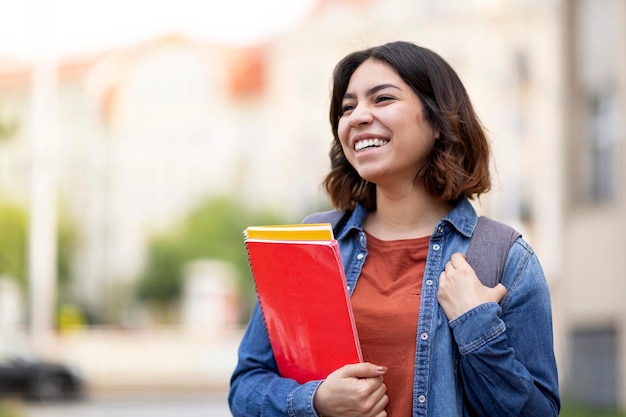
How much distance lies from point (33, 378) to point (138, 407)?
196cm

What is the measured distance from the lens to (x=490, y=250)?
96.2 inches

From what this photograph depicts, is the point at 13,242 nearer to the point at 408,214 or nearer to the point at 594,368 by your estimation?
the point at 594,368

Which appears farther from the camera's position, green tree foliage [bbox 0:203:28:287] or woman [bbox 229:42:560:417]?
green tree foliage [bbox 0:203:28:287]

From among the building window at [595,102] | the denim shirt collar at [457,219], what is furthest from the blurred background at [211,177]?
the denim shirt collar at [457,219]

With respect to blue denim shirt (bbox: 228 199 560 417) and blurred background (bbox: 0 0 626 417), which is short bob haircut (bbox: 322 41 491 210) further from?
blurred background (bbox: 0 0 626 417)

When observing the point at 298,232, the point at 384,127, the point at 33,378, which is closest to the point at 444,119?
the point at 384,127

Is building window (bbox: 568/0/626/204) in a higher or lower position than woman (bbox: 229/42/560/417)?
higher

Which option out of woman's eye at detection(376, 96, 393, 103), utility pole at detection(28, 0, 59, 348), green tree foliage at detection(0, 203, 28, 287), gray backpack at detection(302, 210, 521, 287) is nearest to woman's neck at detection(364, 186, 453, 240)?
gray backpack at detection(302, 210, 521, 287)

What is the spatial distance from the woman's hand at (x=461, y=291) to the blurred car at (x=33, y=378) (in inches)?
703

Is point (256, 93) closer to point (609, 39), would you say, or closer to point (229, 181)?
point (229, 181)

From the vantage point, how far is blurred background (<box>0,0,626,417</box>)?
43.4 feet

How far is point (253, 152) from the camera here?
49.8m

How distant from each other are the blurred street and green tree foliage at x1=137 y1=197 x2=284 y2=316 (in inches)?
711

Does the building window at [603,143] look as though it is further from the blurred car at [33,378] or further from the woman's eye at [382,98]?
the blurred car at [33,378]
